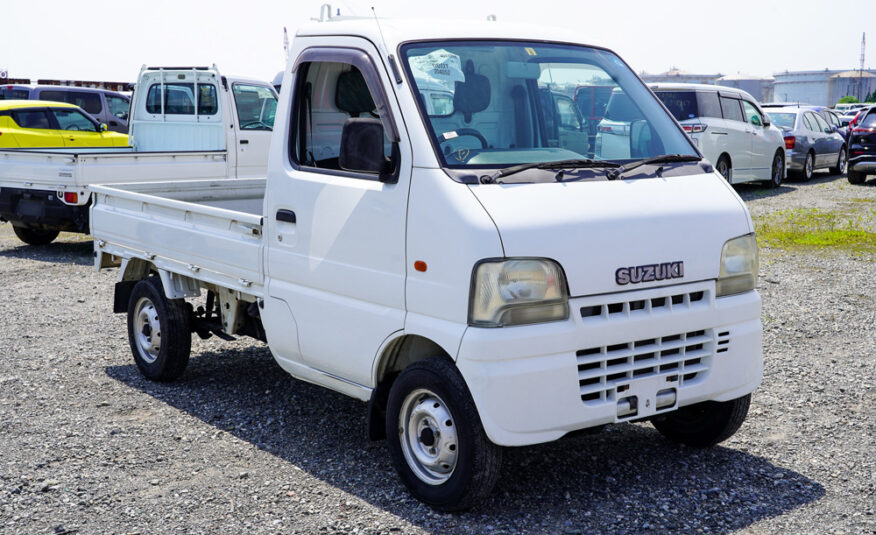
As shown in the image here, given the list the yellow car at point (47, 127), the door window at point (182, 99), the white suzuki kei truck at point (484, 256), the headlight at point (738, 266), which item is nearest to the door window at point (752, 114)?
the door window at point (182, 99)

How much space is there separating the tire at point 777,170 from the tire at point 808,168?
1.67 m

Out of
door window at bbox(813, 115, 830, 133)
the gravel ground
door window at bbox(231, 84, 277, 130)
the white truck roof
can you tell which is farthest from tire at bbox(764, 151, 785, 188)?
the white truck roof

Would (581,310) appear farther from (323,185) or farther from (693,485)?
(323,185)

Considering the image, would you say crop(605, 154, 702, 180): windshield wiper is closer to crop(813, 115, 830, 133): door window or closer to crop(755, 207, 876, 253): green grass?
crop(755, 207, 876, 253): green grass

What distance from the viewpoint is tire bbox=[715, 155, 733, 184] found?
17281mm

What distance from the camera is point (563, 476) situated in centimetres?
480

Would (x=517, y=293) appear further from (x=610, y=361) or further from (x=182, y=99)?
(x=182, y=99)

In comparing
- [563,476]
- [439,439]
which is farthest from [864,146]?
[439,439]

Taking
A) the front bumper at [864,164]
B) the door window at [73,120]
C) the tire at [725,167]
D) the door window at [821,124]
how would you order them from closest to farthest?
the door window at [73,120] < the tire at [725,167] < the front bumper at [864,164] < the door window at [821,124]

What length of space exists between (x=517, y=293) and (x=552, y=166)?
75 centimetres

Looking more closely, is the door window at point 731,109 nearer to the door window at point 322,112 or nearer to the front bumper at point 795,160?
the front bumper at point 795,160

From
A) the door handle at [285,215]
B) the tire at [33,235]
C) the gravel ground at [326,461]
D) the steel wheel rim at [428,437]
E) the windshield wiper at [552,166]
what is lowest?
the gravel ground at [326,461]

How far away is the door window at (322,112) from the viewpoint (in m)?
5.09

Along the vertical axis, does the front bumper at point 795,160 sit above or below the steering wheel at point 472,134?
below
